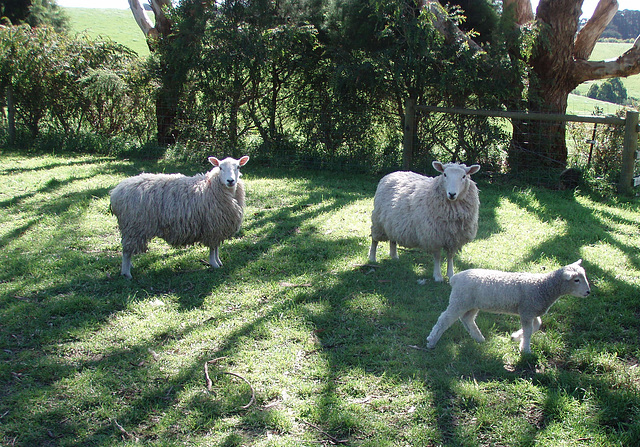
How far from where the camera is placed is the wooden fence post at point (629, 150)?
8.76m

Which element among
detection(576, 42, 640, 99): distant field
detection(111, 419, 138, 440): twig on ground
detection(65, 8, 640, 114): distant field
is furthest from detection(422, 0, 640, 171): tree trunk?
detection(65, 8, 640, 114): distant field

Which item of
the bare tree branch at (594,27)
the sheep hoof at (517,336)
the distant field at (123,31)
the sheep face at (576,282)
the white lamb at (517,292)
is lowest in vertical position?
the sheep hoof at (517,336)

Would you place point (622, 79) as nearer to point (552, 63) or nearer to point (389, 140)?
point (552, 63)

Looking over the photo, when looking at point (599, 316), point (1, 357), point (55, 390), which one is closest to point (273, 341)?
point (55, 390)

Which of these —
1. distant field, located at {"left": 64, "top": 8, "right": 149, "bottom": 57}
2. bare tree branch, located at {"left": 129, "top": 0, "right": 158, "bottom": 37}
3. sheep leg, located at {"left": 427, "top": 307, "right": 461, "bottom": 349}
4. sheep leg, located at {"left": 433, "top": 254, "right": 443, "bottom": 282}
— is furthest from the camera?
distant field, located at {"left": 64, "top": 8, "right": 149, "bottom": 57}

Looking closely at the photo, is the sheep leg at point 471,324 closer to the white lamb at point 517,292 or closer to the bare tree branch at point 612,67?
the white lamb at point 517,292

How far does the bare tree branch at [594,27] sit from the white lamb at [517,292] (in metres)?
7.83

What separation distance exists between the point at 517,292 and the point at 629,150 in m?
6.60

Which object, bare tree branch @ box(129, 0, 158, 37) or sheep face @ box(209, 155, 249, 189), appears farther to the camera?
bare tree branch @ box(129, 0, 158, 37)

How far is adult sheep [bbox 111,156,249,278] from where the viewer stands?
5.55m

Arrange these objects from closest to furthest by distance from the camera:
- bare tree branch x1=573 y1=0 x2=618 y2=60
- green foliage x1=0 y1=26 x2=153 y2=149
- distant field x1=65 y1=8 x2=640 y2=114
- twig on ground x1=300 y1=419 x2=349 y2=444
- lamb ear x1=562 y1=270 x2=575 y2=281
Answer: twig on ground x1=300 y1=419 x2=349 y2=444
lamb ear x1=562 y1=270 x2=575 y2=281
bare tree branch x1=573 y1=0 x2=618 y2=60
green foliage x1=0 y1=26 x2=153 y2=149
distant field x1=65 y1=8 x2=640 y2=114

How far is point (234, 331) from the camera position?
4367 millimetres

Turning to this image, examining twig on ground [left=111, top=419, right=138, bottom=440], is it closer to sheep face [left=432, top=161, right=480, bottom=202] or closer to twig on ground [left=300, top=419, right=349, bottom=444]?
twig on ground [left=300, top=419, right=349, bottom=444]

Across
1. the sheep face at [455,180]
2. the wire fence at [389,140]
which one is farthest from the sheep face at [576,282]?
the wire fence at [389,140]
